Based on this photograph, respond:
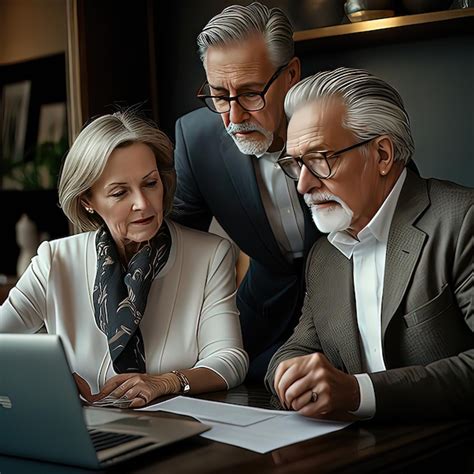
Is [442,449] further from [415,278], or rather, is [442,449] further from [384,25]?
[384,25]

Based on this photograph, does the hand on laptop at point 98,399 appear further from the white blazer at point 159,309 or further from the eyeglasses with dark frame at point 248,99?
the eyeglasses with dark frame at point 248,99

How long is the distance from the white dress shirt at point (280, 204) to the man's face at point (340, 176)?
60cm

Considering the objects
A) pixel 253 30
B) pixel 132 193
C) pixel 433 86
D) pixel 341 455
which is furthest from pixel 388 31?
pixel 341 455

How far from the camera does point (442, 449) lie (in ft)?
5.41

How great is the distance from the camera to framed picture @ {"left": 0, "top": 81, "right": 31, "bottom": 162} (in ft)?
12.9

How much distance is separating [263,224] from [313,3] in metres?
1.14

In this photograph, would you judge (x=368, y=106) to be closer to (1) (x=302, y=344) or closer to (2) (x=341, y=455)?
(1) (x=302, y=344)

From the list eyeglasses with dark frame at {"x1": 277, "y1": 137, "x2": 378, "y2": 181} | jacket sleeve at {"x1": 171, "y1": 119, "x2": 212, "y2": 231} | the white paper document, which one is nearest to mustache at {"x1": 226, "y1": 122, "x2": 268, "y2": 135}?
jacket sleeve at {"x1": 171, "y1": 119, "x2": 212, "y2": 231}

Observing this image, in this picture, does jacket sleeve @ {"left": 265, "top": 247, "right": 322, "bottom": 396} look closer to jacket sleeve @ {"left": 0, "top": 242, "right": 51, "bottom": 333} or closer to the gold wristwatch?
the gold wristwatch

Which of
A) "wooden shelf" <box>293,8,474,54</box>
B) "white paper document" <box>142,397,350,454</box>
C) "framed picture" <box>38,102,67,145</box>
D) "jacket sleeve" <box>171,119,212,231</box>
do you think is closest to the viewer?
"white paper document" <box>142,397,350,454</box>

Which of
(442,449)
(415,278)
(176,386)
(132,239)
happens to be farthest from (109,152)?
(442,449)

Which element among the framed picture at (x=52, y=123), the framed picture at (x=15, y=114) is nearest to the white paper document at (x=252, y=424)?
the framed picture at (x=52, y=123)

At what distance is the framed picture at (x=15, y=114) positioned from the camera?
155 inches

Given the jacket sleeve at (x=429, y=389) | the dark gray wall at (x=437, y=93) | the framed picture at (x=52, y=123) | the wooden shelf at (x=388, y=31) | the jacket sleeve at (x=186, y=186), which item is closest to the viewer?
the jacket sleeve at (x=429, y=389)
